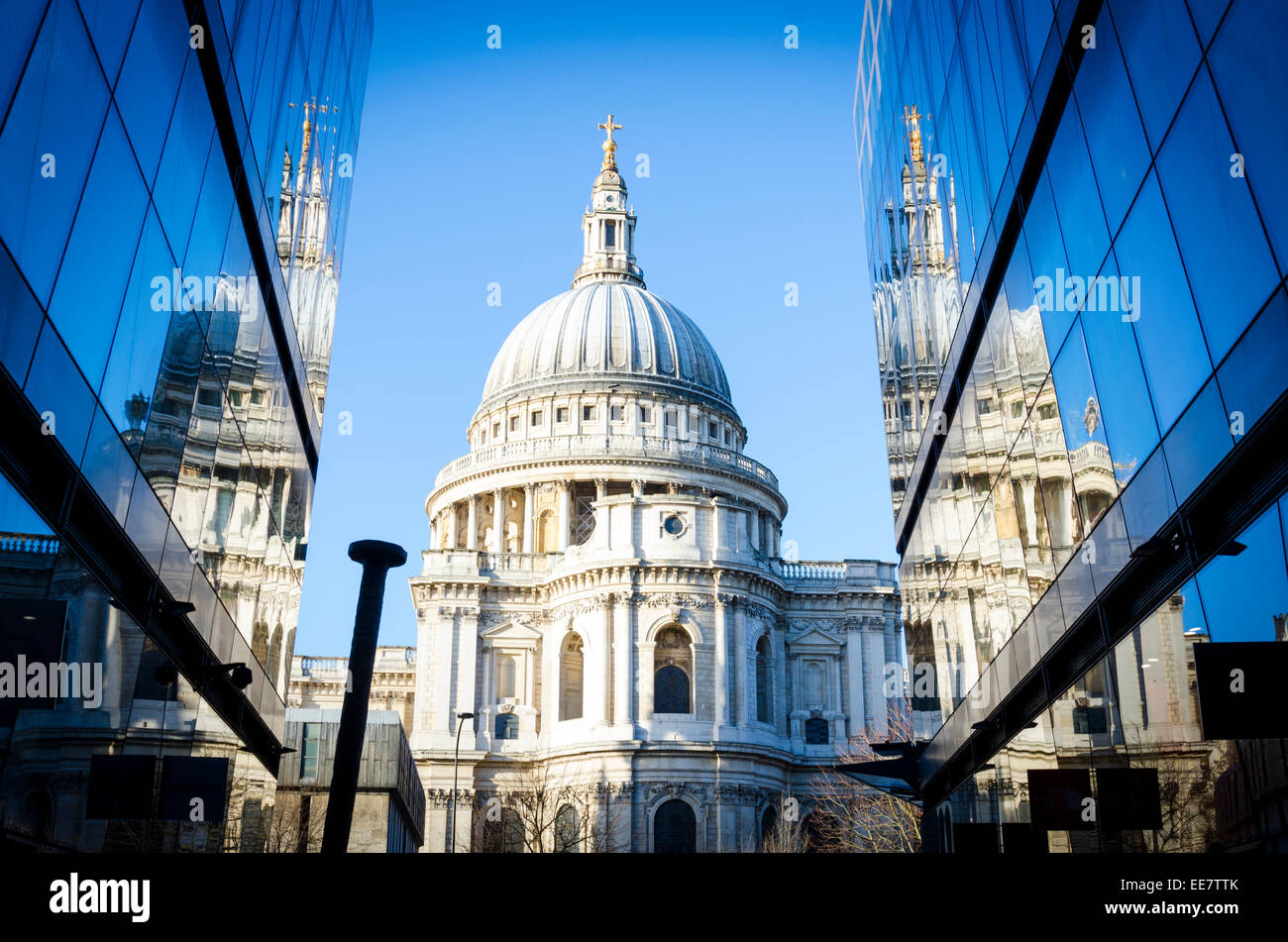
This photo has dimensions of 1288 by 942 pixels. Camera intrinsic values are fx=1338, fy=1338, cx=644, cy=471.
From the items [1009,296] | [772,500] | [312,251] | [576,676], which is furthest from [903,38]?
[772,500]

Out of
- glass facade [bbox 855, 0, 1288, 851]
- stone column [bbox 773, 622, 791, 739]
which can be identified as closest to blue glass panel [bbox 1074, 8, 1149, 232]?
glass facade [bbox 855, 0, 1288, 851]

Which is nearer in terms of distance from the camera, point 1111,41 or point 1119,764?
point 1111,41

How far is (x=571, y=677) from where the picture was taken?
7444 centimetres

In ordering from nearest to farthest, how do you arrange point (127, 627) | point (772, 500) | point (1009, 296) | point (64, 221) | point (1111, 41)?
point (64, 221), point (1111, 41), point (127, 627), point (1009, 296), point (772, 500)

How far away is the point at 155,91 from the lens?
1616 cm

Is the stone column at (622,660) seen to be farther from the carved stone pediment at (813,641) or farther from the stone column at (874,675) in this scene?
the stone column at (874,675)

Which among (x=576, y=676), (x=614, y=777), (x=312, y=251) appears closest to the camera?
(x=312, y=251)

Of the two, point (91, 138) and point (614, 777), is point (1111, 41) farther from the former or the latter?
point (614, 777)

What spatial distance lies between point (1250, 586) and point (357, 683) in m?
23.0

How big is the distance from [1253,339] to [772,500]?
77.9 metres

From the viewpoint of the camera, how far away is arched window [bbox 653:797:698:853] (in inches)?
2643

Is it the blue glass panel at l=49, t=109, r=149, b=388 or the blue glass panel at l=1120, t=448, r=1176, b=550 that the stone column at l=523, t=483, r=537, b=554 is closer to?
the blue glass panel at l=49, t=109, r=149, b=388

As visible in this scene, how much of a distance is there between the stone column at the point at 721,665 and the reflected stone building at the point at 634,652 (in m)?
0.09

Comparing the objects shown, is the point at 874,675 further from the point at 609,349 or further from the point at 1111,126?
the point at 1111,126
